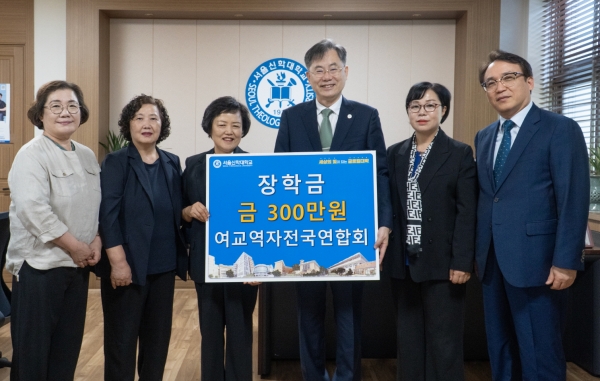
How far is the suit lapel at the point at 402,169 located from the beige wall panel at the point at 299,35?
129 inches

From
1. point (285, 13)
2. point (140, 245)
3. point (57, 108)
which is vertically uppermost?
point (285, 13)

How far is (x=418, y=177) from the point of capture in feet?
6.99

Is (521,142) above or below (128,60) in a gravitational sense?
below

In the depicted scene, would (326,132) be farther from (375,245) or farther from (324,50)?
(375,245)

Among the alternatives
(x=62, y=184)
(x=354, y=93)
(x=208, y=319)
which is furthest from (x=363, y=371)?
(x=354, y=93)

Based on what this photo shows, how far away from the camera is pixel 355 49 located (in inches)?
209

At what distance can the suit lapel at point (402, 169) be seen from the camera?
2150 millimetres

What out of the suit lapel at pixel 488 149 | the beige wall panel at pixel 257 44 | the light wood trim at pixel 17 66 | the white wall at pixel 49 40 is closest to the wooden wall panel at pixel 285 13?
the white wall at pixel 49 40

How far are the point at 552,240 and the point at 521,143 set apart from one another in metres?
0.38

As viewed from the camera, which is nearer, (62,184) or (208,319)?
(62,184)

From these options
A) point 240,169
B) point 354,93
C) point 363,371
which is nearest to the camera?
point 240,169

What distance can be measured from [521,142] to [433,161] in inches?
13.0

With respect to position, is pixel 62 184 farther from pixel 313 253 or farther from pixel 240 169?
pixel 313 253

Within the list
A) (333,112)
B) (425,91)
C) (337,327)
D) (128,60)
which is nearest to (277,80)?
(128,60)
